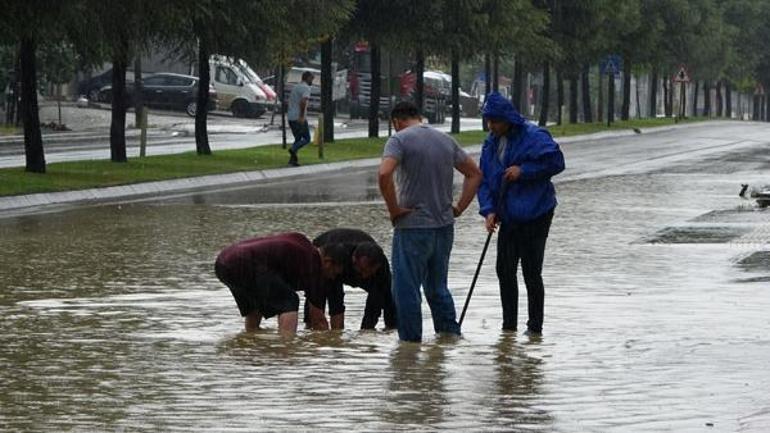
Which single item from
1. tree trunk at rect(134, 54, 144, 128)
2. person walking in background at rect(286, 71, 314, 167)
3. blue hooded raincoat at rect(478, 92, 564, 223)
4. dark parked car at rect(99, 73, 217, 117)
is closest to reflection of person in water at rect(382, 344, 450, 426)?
blue hooded raincoat at rect(478, 92, 564, 223)

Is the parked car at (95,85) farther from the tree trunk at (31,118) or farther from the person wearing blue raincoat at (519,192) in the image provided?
the person wearing blue raincoat at (519,192)

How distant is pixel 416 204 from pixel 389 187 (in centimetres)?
39

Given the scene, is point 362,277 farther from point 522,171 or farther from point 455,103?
point 455,103

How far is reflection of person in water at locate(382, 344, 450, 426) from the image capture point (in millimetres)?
9992

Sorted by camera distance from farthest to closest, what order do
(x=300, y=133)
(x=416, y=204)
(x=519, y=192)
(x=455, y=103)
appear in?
(x=455, y=103) → (x=300, y=133) → (x=519, y=192) → (x=416, y=204)

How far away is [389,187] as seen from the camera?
12.9 m

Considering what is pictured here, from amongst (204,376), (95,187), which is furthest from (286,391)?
(95,187)

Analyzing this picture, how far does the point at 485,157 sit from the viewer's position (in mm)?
13867

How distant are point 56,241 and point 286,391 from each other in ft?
37.5

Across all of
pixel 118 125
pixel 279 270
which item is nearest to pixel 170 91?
pixel 118 125

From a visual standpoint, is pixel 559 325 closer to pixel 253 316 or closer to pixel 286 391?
pixel 253 316

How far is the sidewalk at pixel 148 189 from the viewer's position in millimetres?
27766

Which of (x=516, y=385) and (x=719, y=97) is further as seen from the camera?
(x=719, y=97)

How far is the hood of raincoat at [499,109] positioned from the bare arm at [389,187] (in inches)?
29.7
